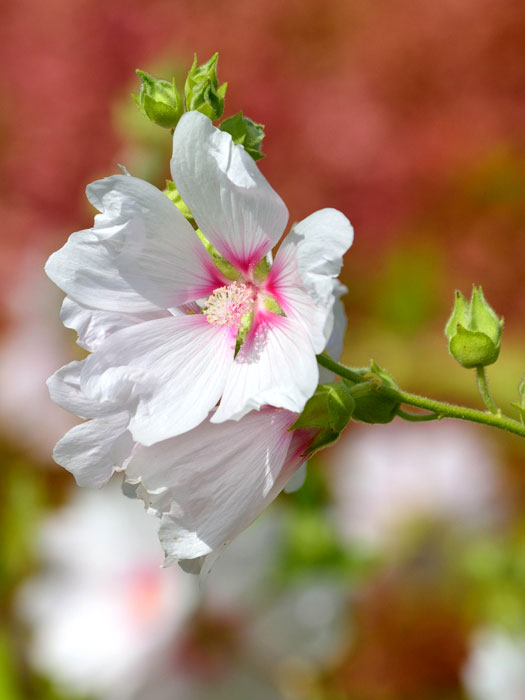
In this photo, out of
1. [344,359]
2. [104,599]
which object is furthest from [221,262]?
[344,359]

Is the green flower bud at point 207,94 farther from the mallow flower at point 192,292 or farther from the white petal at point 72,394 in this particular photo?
the white petal at point 72,394

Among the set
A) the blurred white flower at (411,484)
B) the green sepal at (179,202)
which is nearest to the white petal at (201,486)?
the green sepal at (179,202)

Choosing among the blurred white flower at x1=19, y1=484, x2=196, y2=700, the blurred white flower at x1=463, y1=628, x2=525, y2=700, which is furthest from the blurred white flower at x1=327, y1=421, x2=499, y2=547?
the blurred white flower at x1=19, y1=484, x2=196, y2=700

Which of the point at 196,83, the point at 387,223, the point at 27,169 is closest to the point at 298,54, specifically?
the point at 387,223

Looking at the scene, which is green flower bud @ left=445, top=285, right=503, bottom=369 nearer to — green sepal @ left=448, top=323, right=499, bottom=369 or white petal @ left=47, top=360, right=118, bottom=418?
green sepal @ left=448, top=323, right=499, bottom=369

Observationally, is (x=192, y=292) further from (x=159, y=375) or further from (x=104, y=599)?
(x=104, y=599)
